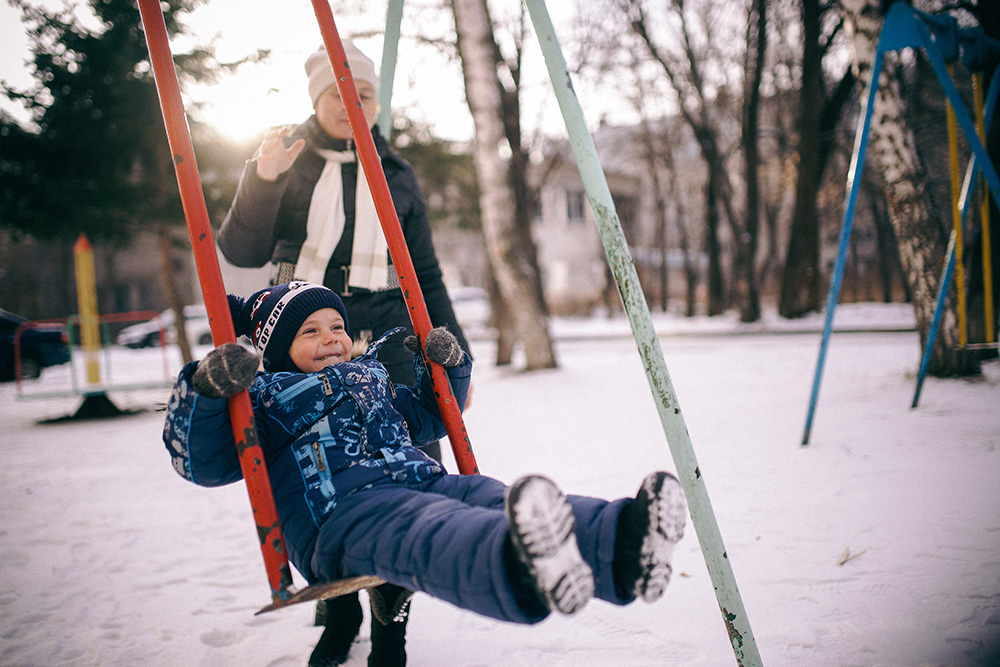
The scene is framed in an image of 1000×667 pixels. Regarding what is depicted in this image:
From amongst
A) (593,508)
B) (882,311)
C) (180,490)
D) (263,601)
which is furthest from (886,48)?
(882,311)

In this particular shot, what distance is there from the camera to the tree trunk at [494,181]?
6.04m

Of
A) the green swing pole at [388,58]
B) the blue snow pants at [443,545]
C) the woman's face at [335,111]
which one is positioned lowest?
the blue snow pants at [443,545]

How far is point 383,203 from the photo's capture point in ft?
5.08

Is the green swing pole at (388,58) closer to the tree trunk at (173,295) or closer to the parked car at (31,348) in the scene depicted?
the tree trunk at (173,295)

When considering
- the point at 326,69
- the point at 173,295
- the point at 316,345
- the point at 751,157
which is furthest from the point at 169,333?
the point at 316,345

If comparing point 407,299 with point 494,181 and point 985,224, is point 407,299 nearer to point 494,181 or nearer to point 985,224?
point 985,224

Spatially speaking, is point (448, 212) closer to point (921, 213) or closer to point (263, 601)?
point (921, 213)

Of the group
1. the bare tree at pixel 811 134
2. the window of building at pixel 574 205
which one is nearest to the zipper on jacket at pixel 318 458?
the bare tree at pixel 811 134

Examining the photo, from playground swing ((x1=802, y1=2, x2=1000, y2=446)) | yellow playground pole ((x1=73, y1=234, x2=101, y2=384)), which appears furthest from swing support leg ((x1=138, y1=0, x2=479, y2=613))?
yellow playground pole ((x1=73, y1=234, x2=101, y2=384))

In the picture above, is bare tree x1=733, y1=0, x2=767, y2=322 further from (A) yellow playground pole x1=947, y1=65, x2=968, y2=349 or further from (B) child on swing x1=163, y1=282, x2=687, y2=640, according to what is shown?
(B) child on swing x1=163, y1=282, x2=687, y2=640

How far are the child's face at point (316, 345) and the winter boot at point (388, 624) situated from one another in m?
0.58

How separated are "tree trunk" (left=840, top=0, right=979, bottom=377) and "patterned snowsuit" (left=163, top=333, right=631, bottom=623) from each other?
4244 mm

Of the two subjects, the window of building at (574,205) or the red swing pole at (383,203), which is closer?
the red swing pole at (383,203)

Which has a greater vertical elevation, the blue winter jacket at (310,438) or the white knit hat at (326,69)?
the white knit hat at (326,69)
